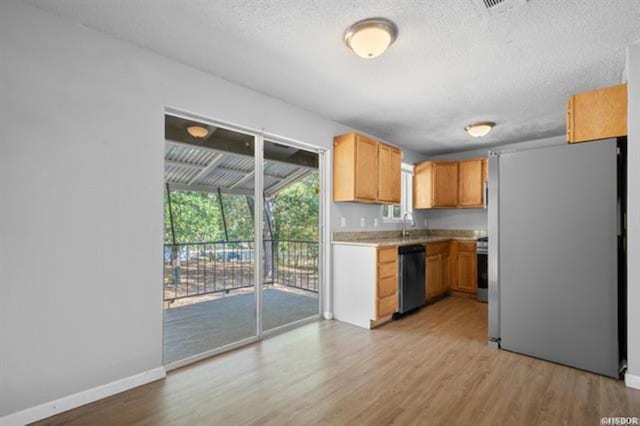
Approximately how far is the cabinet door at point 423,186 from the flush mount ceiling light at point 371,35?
3.72 meters

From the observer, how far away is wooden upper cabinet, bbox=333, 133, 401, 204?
12.7 ft

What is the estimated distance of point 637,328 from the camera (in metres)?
2.25

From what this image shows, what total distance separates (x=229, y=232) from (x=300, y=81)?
1629mm

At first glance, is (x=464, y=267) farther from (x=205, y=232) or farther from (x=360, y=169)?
(x=205, y=232)

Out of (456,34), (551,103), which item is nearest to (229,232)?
(456,34)

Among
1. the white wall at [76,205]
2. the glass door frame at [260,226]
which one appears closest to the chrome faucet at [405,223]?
the glass door frame at [260,226]

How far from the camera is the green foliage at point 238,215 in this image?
2789mm

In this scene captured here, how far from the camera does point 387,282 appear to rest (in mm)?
3711

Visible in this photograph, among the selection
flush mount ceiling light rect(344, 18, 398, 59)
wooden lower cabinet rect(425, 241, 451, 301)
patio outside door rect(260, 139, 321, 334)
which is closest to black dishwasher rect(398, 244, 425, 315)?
wooden lower cabinet rect(425, 241, 451, 301)

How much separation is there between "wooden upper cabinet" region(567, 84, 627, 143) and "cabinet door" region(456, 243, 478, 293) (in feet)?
8.98

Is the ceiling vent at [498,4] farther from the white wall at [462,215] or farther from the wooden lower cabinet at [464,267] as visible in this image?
the white wall at [462,215]

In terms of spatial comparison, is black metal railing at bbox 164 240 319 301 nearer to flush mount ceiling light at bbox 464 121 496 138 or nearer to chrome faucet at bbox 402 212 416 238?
chrome faucet at bbox 402 212 416 238

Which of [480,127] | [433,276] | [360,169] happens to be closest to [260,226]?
[360,169]

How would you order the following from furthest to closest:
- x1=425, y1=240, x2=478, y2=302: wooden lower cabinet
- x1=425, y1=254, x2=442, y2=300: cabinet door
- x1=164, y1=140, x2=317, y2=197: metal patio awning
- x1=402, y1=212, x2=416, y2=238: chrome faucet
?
x1=402, y1=212, x2=416, y2=238: chrome faucet
x1=425, y1=240, x2=478, y2=302: wooden lower cabinet
x1=425, y1=254, x2=442, y2=300: cabinet door
x1=164, y1=140, x2=317, y2=197: metal patio awning
